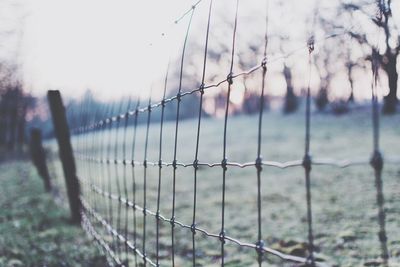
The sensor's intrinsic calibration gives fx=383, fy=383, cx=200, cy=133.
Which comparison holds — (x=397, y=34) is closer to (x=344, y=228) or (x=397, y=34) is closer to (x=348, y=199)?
(x=344, y=228)

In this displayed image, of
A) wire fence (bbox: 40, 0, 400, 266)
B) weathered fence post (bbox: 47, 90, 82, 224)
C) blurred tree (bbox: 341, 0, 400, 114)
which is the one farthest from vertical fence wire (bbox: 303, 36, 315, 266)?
weathered fence post (bbox: 47, 90, 82, 224)

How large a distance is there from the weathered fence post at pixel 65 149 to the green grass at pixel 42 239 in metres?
0.23

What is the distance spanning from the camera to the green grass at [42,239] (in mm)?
3092

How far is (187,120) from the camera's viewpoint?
33.2 metres

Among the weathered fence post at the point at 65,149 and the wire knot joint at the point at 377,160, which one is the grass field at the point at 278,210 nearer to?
the wire knot joint at the point at 377,160

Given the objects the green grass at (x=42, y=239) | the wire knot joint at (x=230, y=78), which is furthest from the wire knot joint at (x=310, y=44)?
the green grass at (x=42, y=239)

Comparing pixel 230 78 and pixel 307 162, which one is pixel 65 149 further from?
pixel 307 162

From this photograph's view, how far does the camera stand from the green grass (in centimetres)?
309

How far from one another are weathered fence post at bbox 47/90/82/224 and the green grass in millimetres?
231

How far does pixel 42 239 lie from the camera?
3.70 meters

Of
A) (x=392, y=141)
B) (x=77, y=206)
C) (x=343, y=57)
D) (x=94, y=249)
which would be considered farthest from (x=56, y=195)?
(x=392, y=141)

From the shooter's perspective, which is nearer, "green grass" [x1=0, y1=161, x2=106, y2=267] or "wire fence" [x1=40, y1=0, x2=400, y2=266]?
"wire fence" [x1=40, y1=0, x2=400, y2=266]

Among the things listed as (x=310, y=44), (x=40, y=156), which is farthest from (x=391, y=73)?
(x=40, y=156)

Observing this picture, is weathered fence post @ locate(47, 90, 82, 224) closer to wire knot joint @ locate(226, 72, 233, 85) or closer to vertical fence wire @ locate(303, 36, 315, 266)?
wire knot joint @ locate(226, 72, 233, 85)
